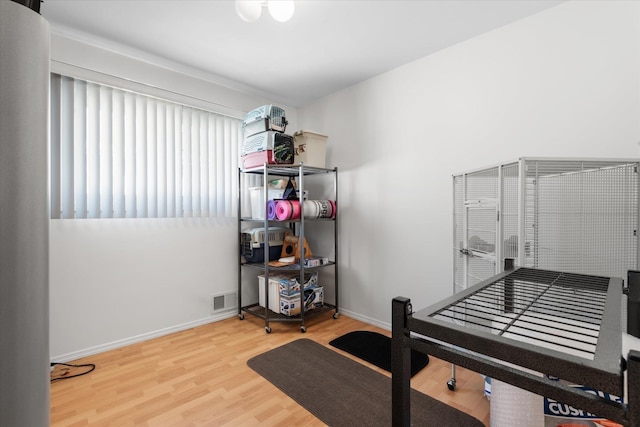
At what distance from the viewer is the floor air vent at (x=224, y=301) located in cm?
299

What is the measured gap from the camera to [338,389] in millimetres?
1867

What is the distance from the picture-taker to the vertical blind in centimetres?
221

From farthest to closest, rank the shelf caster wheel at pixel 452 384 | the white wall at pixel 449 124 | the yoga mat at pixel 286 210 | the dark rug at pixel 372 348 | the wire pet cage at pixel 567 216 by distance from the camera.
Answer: the yoga mat at pixel 286 210 → the dark rug at pixel 372 348 → the shelf caster wheel at pixel 452 384 → the white wall at pixel 449 124 → the wire pet cage at pixel 567 216

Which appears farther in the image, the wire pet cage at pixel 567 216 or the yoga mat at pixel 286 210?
the yoga mat at pixel 286 210

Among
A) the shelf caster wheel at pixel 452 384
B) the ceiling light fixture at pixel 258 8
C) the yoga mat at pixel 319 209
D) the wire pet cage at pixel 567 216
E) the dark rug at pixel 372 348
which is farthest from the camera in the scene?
the yoga mat at pixel 319 209

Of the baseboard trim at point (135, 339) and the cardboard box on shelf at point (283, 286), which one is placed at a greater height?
the cardboard box on shelf at point (283, 286)

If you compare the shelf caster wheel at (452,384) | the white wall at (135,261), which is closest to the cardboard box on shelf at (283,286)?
the white wall at (135,261)

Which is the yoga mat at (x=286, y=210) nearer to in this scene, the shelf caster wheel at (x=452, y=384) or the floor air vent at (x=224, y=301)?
the floor air vent at (x=224, y=301)

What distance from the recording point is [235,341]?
2.55 m

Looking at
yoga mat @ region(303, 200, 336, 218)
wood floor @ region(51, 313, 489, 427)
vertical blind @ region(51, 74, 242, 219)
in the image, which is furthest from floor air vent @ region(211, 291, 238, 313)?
yoga mat @ region(303, 200, 336, 218)

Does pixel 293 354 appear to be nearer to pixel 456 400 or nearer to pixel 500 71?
pixel 456 400

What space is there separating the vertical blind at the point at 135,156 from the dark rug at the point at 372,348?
5.38 ft

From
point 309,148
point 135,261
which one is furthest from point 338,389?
point 309,148

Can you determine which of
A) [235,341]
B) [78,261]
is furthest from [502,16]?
[78,261]
